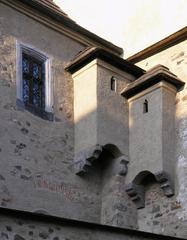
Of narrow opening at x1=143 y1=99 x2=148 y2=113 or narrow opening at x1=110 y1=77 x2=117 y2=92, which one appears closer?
narrow opening at x1=143 y1=99 x2=148 y2=113

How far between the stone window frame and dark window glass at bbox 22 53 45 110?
7 cm

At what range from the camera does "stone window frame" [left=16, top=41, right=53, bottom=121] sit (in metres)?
13.1

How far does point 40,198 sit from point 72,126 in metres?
1.88

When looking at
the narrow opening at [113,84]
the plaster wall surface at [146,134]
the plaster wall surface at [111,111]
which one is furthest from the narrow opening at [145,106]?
the narrow opening at [113,84]

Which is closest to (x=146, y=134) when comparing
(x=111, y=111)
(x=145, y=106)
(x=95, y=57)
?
(x=145, y=106)

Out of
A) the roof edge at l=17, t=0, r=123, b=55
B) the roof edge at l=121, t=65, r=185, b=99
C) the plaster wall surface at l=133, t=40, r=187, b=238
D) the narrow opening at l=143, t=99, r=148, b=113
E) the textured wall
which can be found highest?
the roof edge at l=17, t=0, r=123, b=55

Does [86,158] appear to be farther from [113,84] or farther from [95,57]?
[95,57]

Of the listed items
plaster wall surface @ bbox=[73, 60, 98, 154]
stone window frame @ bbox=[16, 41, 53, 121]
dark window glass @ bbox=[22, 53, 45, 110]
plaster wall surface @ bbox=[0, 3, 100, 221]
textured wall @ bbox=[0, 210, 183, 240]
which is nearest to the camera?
textured wall @ bbox=[0, 210, 183, 240]

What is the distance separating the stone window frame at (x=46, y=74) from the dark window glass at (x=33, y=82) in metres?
0.07

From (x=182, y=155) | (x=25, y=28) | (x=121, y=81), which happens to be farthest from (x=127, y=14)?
(x=182, y=155)

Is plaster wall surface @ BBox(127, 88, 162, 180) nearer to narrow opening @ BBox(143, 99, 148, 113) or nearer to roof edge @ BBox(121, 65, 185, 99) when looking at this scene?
narrow opening @ BBox(143, 99, 148, 113)

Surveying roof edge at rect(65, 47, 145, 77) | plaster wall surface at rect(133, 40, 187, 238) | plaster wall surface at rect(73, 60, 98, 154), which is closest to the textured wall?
plaster wall surface at rect(133, 40, 187, 238)

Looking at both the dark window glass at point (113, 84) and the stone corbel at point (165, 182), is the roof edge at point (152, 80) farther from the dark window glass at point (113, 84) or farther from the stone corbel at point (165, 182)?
the stone corbel at point (165, 182)

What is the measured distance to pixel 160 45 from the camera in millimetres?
14438
